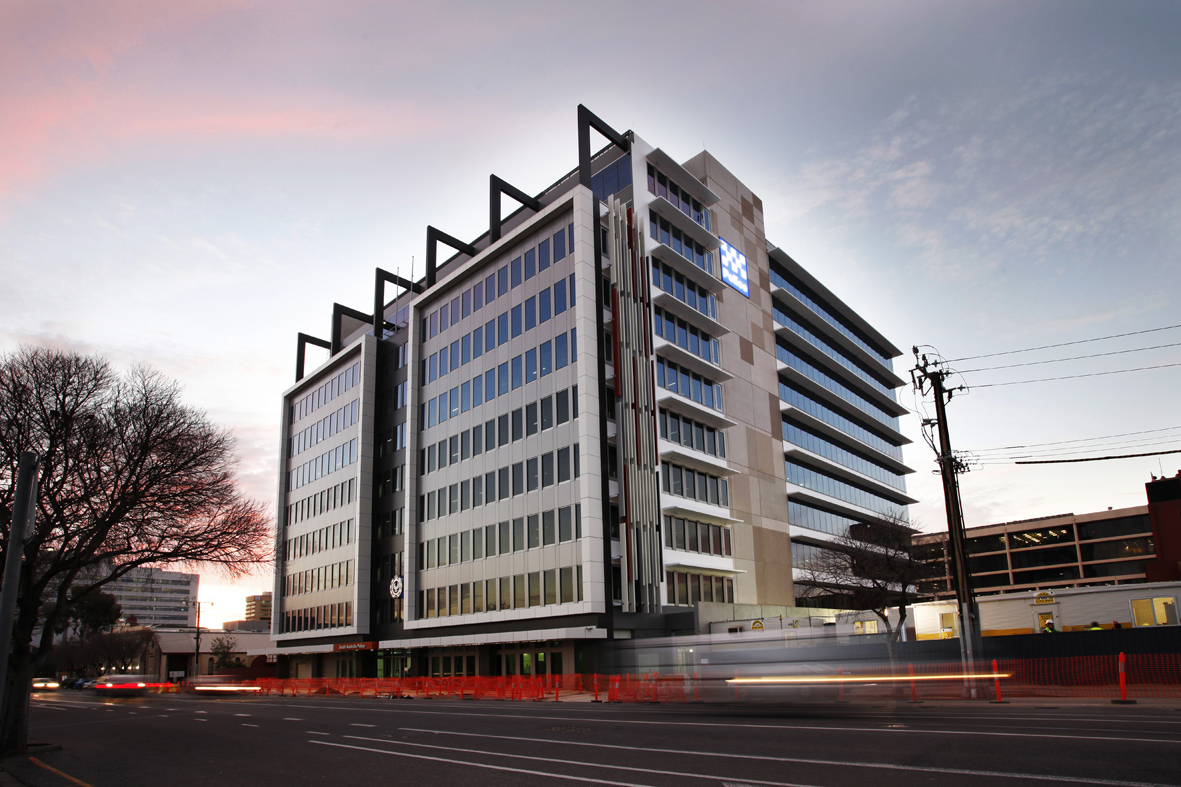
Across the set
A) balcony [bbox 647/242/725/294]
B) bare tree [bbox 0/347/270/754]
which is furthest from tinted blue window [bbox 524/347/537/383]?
bare tree [bbox 0/347/270/754]

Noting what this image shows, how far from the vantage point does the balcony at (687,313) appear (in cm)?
4852

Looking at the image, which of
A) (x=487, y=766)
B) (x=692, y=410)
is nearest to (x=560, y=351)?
(x=692, y=410)

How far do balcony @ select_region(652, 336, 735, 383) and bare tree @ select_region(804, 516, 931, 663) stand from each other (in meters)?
14.4

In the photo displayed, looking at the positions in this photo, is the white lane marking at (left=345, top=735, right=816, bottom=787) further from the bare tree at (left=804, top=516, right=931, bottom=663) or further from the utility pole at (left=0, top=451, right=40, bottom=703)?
the bare tree at (left=804, top=516, right=931, bottom=663)

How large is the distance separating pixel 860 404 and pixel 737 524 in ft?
111

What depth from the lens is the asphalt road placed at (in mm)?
10375

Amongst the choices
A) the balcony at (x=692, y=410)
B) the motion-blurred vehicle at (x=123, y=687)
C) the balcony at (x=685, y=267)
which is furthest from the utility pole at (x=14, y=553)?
the motion-blurred vehicle at (x=123, y=687)

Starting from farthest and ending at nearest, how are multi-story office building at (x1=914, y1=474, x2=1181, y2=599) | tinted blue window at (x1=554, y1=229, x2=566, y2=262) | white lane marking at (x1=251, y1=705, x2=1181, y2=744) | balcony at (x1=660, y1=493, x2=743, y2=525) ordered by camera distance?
multi-story office building at (x1=914, y1=474, x2=1181, y2=599), tinted blue window at (x1=554, y1=229, x2=566, y2=262), balcony at (x1=660, y1=493, x2=743, y2=525), white lane marking at (x1=251, y1=705, x2=1181, y2=744)

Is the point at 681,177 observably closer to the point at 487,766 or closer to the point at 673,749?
the point at 673,749

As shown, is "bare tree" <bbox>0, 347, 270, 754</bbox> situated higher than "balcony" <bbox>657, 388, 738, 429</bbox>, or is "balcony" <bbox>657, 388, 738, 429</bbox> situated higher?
"balcony" <bbox>657, 388, 738, 429</bbox>

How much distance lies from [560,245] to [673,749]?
37.1 meters

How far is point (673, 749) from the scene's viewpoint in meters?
13.4

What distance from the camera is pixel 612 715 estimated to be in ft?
71.5

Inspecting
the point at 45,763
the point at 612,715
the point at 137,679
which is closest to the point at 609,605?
the point at 612,715
